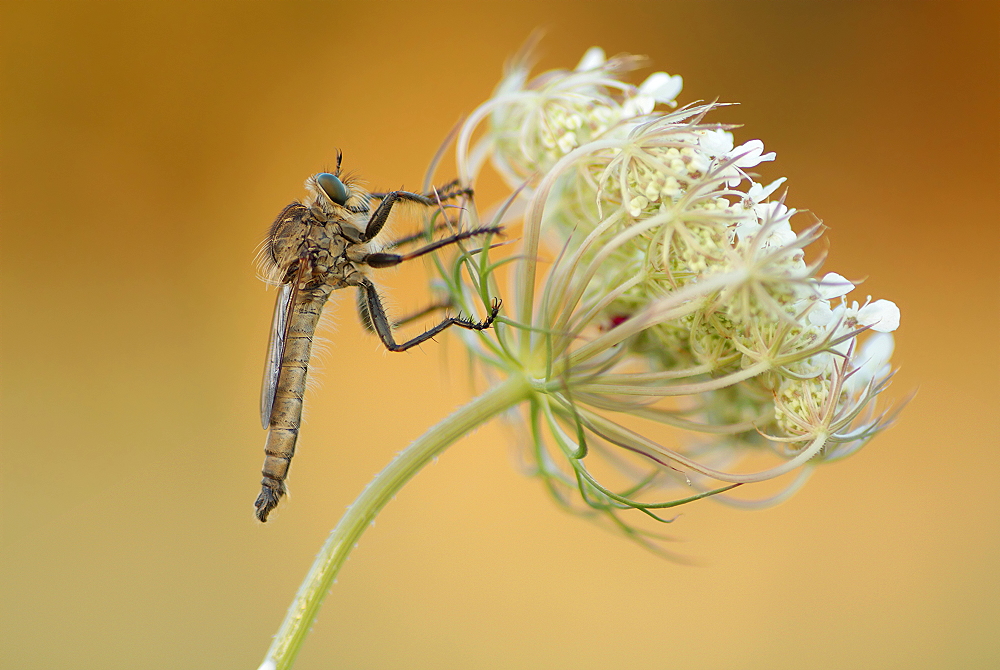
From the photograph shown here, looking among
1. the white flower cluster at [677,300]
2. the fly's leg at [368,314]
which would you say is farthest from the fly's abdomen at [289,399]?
Answer: the white flower cluster at [677,300]

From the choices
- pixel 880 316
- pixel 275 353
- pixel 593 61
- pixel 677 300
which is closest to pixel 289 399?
pixel 275 353

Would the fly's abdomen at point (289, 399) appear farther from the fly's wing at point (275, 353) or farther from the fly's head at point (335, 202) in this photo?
the fly's head at point (335, 202)

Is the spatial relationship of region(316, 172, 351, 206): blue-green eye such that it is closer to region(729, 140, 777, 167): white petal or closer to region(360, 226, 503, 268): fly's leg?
region(360, 226, 503, 268): fly's leg

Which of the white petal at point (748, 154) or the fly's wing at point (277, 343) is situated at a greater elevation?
the white petal at point (748, 154)

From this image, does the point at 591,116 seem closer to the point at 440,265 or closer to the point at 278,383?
the point at 440,265

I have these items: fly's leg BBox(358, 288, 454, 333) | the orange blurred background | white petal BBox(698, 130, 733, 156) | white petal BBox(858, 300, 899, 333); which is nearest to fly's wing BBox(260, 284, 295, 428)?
fly's leg BBox(358, 288, 454, 333)

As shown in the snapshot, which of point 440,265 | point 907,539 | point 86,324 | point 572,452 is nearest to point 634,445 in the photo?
point 572,452
